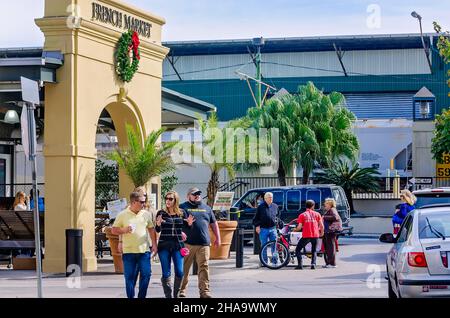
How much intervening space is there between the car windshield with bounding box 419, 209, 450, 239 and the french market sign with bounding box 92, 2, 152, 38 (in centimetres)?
1170

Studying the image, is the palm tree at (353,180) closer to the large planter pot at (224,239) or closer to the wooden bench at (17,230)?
the large planter pot at (224,239)

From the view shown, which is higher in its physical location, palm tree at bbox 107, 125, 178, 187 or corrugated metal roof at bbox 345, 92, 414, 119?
corrugated metal roof at bbox 345, 92, 414, 119

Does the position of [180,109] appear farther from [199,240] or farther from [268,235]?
[199,240]

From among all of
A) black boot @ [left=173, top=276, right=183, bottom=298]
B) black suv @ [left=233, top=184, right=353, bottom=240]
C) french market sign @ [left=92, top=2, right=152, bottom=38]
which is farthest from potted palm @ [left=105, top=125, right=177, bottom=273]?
black boot @ [left=173, top=276, right=183, bottom=298]

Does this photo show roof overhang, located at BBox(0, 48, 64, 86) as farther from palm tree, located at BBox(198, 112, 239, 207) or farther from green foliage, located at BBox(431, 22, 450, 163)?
green foliage, located at BBox(431, 22, 450, 163)

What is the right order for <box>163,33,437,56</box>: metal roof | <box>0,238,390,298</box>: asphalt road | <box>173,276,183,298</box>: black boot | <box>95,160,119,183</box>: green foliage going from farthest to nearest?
<box>163,33,437,56</box>: metal roof → <box>95,160,119,183</box>: green foliage → <box>0,238,390,298</box>: asphalt road → <box>173,276,183,298</box>: black boot

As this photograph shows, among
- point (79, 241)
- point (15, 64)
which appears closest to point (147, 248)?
point (79, 241)

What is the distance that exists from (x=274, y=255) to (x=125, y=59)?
6.00 m

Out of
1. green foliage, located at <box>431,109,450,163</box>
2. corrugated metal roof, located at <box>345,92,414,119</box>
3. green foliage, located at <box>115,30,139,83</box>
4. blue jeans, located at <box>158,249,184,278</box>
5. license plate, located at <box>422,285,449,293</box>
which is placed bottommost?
license plate, located at <box>422,285,449,293</box>

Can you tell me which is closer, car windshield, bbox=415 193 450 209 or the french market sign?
car windshield, bbox=415 193 450 209

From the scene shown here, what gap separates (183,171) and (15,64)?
1022 inches

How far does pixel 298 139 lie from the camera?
47000 mm

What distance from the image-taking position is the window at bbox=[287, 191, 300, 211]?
32625 millimetres

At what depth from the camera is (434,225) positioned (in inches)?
550
